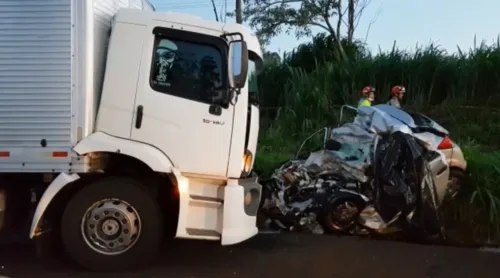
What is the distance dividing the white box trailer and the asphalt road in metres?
1.27

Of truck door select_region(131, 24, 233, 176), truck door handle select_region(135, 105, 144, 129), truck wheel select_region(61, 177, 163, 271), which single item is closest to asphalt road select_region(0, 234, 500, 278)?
truck wheel select_region(61, 177, 163, 271)

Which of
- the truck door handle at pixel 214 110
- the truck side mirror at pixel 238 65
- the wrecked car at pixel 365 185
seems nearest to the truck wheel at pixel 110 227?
the truck door handle at pixel 214 110

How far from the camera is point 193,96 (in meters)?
6.57

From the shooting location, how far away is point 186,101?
21.4ft

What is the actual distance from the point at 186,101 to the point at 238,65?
0.65 meters

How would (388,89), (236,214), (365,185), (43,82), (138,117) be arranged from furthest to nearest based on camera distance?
1. (388,89)
2. (365,185)
3. (236,214)
4. (138,117)
5. (43,82)

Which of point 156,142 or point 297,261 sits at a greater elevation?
point 156,142

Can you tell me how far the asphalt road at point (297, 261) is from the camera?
662cm

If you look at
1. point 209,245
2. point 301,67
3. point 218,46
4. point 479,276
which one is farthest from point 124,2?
point 301,67

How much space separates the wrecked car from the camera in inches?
313

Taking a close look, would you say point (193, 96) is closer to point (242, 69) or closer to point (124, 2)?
point (242, 69)

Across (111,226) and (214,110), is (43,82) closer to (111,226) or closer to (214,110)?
(111,226)

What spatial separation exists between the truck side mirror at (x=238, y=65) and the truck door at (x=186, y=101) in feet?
0.38

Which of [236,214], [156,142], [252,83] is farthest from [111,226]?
[252,83]
